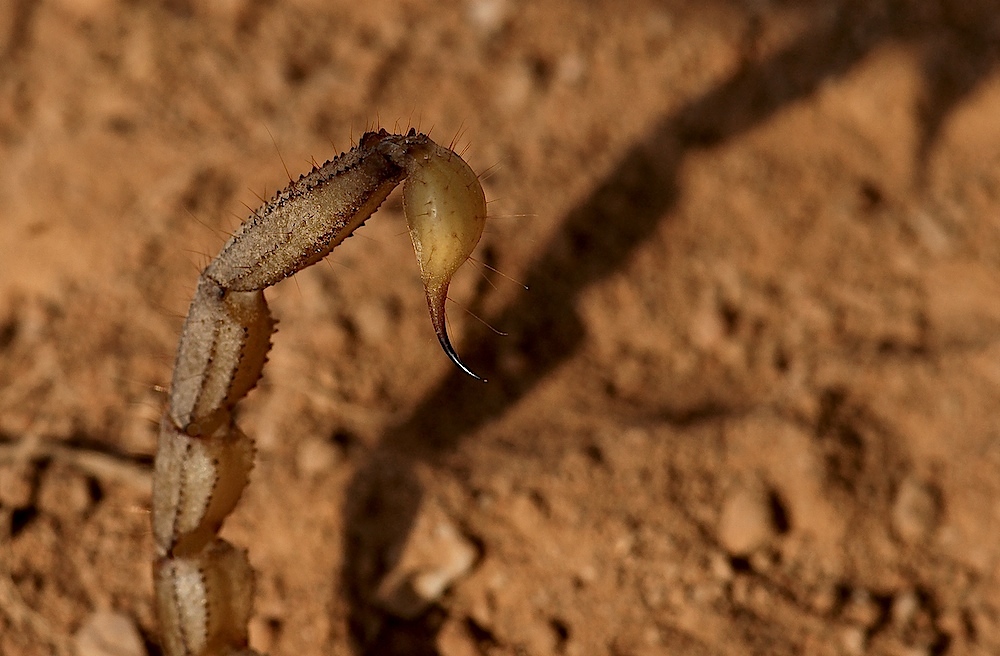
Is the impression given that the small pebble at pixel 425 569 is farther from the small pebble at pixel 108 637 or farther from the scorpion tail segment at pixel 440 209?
the scorpion tail segment at pixel 440 209

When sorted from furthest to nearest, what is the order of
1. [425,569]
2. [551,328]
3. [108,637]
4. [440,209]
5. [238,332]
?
[551,328]
[425,569]
[108,637]
[238,332]
[440,209]

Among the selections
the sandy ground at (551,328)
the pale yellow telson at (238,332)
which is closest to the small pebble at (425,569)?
the sandy ground at (551,328)

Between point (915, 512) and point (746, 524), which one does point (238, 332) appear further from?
point (915, 512)

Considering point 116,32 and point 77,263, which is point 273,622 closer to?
point 77,263

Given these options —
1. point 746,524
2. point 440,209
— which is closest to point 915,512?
point 746,524

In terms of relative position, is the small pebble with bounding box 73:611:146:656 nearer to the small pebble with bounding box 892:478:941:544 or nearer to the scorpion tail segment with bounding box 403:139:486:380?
the scorpion tail segment with bounding box 403:139:486:380

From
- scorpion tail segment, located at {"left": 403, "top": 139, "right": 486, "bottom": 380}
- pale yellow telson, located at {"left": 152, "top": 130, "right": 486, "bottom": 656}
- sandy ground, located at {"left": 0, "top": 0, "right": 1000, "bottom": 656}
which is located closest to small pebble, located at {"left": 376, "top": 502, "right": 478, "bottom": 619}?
sandy ground, located at {"left": 0, "top": 0, "right": 1000, "bottom": 656}
